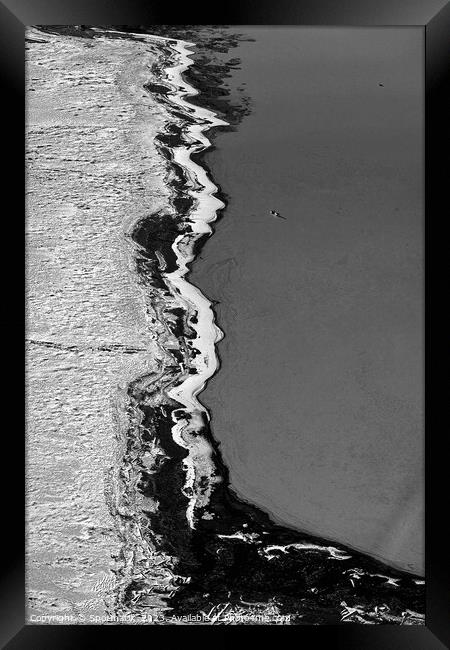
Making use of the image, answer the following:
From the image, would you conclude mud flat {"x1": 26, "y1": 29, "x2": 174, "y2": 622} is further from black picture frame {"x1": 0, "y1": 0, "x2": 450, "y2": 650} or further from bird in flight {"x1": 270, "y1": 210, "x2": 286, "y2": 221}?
bird in flight {"x1": 270, "y1": 210, "x2": 286, "y2": 221}

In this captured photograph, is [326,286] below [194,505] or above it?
above

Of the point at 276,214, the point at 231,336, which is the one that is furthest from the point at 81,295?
the point at 276,214

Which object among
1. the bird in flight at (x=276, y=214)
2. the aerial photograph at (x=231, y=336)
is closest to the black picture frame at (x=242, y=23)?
the aerial photograph at (x=231, y=336)

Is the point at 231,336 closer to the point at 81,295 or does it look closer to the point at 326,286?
the point at 326,286

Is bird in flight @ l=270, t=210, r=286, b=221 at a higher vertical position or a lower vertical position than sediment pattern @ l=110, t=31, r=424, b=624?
higher

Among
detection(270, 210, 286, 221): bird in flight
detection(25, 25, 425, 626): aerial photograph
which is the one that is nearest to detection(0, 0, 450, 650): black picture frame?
detection(25, 25, 425, 626): aerial photograph

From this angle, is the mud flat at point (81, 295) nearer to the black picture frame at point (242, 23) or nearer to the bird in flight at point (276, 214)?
the black picture frame at point (242, 23)
